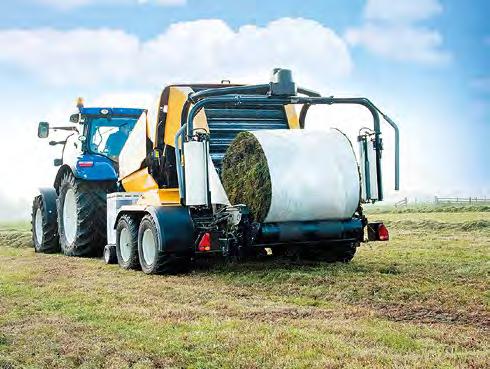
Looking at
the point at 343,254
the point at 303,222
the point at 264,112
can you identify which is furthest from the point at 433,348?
the point at 264,112

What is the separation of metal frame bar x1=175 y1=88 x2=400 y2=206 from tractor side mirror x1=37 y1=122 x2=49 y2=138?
6085 millimetres

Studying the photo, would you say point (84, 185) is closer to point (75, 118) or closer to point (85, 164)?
point (85, 164)

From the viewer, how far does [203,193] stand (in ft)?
33.9

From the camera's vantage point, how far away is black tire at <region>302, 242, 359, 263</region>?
38.9 ft

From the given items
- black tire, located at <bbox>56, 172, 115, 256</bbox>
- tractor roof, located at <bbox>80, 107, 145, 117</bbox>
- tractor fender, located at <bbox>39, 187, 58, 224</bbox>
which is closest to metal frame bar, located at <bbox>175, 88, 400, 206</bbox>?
black tire, located at <bbox>56, 172, 115, 256</bbox>

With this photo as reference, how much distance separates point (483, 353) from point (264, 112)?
7131mm

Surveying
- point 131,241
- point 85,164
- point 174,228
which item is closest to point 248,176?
point 174,228

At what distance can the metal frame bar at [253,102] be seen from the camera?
10500mm

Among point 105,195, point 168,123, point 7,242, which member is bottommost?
point 7,242

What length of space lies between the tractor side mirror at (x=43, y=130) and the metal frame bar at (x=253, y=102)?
608 centimetres

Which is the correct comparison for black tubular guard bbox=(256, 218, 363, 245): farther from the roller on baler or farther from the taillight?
the taillight

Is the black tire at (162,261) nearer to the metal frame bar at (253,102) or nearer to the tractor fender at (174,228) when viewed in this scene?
the tractor fender at (174,228)

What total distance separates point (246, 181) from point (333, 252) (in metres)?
2.41

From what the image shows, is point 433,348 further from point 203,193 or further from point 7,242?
point 7,242
